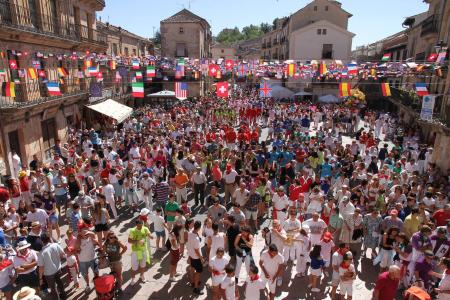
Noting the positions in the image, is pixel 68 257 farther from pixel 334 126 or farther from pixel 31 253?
pixel 334 126

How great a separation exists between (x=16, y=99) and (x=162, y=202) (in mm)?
9295

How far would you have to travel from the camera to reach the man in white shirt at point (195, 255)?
679 centimetres

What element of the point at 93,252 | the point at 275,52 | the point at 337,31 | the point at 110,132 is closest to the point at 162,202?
the point at 93,252

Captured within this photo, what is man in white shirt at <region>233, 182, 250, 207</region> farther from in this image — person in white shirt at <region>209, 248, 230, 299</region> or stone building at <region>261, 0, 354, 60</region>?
stone building at <region>261, 0, 354, 60</region>

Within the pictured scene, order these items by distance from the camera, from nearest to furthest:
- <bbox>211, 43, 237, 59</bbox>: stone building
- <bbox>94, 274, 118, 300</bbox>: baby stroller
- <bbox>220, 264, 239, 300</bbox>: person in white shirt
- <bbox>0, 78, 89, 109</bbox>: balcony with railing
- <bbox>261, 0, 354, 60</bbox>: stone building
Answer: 1. <bbox>94, 274, 118, 300</bbox>: baby stroller
2. <bbox>220, 264, 239, 300</bbox>: person in white shirt
3. <bbox>0, 78, 89, 109</bbox>: balcony with railing
4. <bbox>261, 0, 354, 60</bbox>: stone building
5. <bbox>211, 43, 237, 59</bbox>: stone building

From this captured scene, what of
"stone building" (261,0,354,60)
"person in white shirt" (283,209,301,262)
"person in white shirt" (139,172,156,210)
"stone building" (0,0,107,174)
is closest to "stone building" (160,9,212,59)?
"stone building" (261,0,354,60)

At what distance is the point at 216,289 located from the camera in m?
6.19

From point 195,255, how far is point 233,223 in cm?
102

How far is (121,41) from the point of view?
3350 centimetres

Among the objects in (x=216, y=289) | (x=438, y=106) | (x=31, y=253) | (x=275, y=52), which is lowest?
(x=216, y=289)

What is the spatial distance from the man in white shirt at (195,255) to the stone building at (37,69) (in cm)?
996

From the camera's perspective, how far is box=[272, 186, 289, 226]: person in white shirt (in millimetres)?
8625

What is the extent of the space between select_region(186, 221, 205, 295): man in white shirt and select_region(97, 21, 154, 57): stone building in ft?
80.6

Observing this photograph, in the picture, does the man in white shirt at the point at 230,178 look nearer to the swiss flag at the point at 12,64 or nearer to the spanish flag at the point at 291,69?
the spanish flag at the point at 291,69
